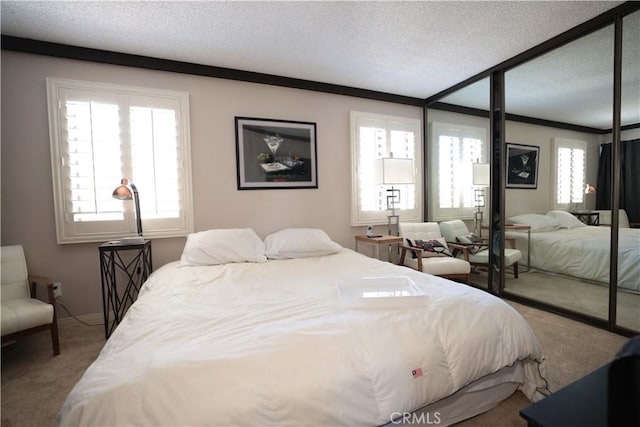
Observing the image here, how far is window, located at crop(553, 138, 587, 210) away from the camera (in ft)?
8.44

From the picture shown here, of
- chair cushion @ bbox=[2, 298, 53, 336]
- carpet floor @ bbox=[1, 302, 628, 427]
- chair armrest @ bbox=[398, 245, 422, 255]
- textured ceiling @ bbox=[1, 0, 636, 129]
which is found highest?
textured ceiling @ bbox=[1, 0, 636, 129]

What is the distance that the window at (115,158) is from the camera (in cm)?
256

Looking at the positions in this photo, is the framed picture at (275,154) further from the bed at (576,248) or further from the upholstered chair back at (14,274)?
the bed at (576,248)

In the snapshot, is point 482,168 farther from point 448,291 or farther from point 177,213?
point 177,213

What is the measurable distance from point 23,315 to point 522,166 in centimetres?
468

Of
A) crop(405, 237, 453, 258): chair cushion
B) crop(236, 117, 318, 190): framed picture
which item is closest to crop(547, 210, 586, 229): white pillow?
crop(405, 237, 453, 258): chair cushion

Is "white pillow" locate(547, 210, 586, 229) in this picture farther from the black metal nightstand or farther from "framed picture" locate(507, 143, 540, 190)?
the black metal nightstand

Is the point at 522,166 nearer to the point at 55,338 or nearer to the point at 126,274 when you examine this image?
the point at 126,274

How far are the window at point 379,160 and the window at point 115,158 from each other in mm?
2089

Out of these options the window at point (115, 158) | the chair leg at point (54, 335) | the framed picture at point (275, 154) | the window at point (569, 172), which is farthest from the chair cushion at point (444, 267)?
the chair leg at point (54, 335)

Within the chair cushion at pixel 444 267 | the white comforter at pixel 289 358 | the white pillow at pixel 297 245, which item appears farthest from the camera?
the chair cushion at pixel 444 267

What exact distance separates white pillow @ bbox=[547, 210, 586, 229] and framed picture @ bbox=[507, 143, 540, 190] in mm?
334

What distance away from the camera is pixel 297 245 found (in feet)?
9.18

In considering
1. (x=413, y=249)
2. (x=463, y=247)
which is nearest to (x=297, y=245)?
(x=413, y=249)
